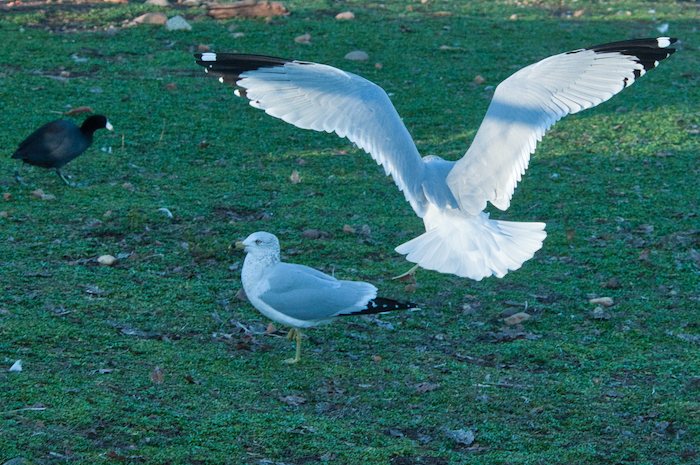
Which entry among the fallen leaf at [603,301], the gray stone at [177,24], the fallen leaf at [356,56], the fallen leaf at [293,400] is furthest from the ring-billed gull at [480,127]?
the gray stone at [177,24]

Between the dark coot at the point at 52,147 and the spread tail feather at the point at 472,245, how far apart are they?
126 inches

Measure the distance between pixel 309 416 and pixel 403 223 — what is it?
9.35ft

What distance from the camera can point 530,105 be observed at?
4.92 meters

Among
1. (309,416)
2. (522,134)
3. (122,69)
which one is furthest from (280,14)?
(309,416)

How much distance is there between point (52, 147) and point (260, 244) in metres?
2.93

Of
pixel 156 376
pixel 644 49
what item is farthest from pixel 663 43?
pixel 156 376

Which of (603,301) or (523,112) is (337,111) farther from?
(603,301)

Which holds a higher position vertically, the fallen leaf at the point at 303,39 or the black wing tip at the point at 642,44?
the black wing tip at the point at 642,44

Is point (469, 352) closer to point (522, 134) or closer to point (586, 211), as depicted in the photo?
point (522, 134)

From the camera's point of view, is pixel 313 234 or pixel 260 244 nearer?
pixel 260 244

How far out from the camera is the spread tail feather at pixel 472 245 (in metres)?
4.22

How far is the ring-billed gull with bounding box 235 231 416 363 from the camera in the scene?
3.93 metres

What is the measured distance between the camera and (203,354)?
3.85m

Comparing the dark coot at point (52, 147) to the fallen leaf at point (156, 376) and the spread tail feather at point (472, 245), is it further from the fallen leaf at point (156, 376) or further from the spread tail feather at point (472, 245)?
the fallen leaf at point (156, 376)
